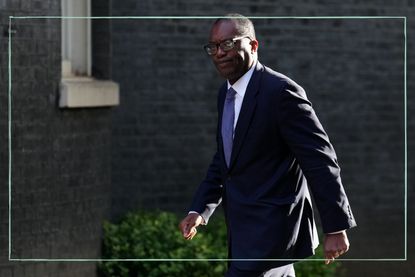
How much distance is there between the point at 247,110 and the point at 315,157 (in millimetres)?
437

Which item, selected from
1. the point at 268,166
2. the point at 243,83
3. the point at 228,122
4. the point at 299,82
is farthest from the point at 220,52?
the point at 299,82

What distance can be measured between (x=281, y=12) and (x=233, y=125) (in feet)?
14.9

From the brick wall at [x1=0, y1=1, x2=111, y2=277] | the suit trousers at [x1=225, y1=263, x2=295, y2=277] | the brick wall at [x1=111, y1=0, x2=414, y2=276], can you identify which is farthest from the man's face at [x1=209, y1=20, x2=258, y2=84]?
the brick wall at [x1=111, y1=0, x2=414, y2=276]

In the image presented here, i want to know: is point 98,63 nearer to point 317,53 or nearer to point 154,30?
point 154,30

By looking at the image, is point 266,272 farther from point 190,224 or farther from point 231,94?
point 231,94

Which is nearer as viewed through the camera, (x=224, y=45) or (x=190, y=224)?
(x=224, y=45)

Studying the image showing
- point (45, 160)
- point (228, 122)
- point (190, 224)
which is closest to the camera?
point (228, 122)

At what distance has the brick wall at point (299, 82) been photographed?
1062 centimetres

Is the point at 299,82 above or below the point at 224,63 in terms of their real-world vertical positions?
below

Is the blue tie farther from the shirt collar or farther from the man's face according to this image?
the man's face

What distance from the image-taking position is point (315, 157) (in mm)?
6270

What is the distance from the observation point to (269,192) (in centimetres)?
642

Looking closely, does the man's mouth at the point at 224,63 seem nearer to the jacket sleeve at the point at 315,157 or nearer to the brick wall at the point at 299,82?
the jacket sleeve at the point at 315,157

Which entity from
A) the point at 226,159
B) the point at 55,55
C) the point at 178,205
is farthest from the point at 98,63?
the point at 226,159
